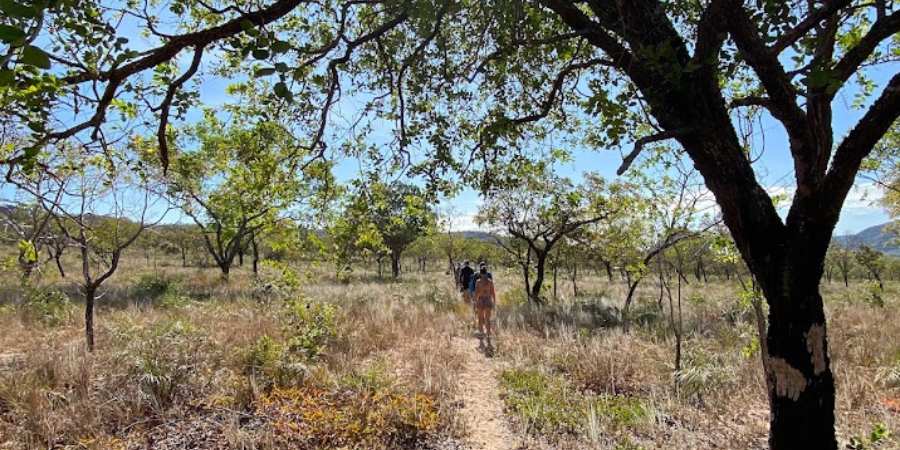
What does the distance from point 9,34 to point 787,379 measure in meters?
3.70

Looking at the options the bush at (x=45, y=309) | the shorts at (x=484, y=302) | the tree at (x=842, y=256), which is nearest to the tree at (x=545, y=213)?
the shorts at (x=484, y=302)

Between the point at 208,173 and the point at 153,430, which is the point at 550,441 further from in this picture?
the point at 208,173

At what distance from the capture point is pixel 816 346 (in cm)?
267

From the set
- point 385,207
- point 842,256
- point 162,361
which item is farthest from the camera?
point 842,256

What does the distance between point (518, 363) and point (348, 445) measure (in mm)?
3922

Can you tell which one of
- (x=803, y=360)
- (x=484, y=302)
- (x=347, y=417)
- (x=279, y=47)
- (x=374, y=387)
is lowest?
(x=347, y=417)

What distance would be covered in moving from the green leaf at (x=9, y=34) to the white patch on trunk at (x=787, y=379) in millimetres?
3639

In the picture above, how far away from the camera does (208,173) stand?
1365 centimetres

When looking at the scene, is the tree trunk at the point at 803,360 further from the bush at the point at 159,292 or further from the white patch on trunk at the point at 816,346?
the bush at the point at 159,292

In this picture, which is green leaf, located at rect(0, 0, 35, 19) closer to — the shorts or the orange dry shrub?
the orange dry shrub

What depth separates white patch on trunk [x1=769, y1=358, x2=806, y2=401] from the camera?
8.77 feet

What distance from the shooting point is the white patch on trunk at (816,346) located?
2.66 meters

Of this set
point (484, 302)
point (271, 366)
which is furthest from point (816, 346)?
point (484, 302)

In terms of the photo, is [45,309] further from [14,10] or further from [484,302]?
[14,10]
